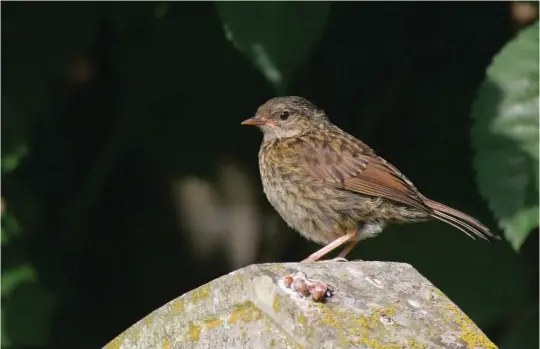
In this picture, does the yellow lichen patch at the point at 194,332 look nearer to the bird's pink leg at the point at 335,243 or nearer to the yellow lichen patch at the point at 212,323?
the yellow lichen patch at the point at 212,323

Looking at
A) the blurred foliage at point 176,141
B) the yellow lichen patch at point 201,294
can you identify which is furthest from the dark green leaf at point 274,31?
the yellow lichen patch at point 201,294

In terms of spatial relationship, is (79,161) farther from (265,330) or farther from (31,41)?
(265,330)

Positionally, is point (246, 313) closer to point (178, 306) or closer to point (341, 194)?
point (178, 306)

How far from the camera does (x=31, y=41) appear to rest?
4.78m

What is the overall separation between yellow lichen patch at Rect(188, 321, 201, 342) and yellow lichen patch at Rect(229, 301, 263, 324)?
99 mm

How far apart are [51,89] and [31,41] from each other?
0.81 ft

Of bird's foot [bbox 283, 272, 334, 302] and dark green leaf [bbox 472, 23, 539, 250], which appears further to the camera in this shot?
dark green leaf [bbox 472, 23, 539, 250]

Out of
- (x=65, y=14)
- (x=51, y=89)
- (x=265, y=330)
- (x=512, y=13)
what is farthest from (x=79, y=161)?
(x=265, y=330)

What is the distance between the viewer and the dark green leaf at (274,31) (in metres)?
3.88

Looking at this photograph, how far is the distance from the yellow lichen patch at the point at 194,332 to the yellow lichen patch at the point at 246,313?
99mm

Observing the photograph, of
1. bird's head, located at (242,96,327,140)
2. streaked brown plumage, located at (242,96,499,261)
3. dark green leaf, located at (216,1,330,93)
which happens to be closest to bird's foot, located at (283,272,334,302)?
dark green leaf, located at (216,1,330,93)

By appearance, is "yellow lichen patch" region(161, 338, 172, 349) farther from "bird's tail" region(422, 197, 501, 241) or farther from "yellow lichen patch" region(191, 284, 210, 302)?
"bird's tail" region(422, 197, 501, 241)

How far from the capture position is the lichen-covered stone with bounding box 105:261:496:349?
218 cm

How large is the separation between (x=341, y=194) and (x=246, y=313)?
2188mm
